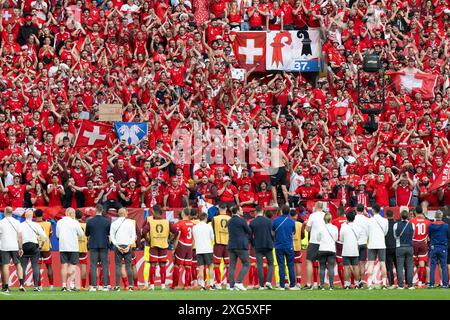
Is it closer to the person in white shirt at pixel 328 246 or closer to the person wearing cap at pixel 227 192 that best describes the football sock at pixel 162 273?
the person in white shirt at pixel 328 246

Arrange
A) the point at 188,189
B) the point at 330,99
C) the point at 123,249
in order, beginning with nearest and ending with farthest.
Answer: the point at 123,249
the point at 188,189
the point at 330,99

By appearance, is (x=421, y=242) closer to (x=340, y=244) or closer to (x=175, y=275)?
(x=340, y=244)

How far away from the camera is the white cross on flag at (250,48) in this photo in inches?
1919

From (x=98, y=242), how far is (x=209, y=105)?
30.5 feet

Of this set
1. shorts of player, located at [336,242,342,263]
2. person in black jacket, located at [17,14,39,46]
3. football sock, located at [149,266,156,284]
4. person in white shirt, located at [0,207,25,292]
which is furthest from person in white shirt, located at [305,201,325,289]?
person in black jacket, located at [17,14,39,46]

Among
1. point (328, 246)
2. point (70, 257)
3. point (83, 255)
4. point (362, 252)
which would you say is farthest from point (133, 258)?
point (362, 252)

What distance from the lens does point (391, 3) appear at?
4922cm

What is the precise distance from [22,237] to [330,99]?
39.8 ft

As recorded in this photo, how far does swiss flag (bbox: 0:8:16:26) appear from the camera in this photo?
1877 inches

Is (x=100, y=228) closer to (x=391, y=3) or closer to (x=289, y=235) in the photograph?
(x=289, y=235)

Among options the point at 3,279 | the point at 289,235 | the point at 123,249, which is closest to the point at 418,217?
the point at 289,235

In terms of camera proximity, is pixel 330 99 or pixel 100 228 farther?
pixel 330 99

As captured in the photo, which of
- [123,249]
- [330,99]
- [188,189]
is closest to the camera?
[123,249]

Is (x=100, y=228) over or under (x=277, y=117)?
under
